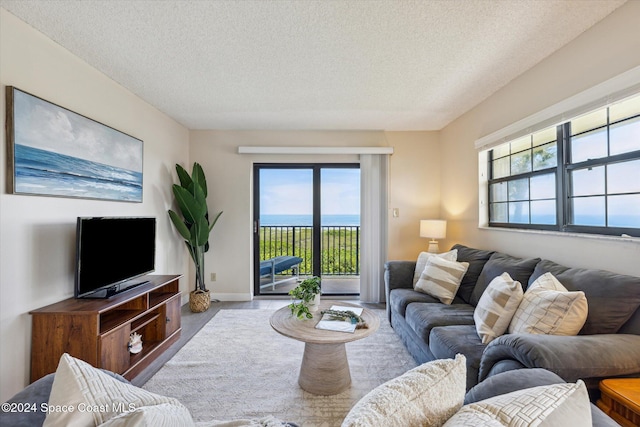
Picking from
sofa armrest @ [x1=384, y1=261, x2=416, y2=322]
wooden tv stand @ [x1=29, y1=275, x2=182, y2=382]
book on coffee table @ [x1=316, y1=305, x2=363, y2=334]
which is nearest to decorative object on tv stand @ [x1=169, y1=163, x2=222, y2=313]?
wooden tv stand @ [x1=29, y1=275, x2=182, y2=382]

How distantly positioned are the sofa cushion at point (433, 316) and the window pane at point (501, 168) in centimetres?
148

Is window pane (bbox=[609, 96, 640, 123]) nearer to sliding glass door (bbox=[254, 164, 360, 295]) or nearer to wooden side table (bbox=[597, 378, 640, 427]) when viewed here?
wooden side table (bbox=[597, 378, 640, 427])

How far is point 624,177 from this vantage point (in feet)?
5.55

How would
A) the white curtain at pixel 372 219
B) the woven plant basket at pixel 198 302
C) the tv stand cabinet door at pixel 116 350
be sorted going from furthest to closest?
the white curtain at pixel 372 219, the woven plant basket at pixel 198 302, the tv stand cabinet door at pixel 116 350

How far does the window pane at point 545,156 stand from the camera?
219 cm

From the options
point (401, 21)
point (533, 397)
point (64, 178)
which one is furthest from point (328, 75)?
point (533, 397)

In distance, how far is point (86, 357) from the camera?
1.72 m

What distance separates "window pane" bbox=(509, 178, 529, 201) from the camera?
2.51m

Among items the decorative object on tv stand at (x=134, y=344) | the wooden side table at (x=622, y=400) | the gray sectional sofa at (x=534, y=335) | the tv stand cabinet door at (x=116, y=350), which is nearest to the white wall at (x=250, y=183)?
the gray sectional sofa at (x=534, y=335)

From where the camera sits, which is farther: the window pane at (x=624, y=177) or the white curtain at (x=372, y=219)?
the white curtain at (x=372, y=219)

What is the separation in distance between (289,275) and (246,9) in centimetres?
380

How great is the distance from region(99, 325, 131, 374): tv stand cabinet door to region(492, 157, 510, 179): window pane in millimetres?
3747

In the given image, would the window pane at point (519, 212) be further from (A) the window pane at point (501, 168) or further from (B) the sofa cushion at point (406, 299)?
(B) the sofa cushion at point (406, 299)

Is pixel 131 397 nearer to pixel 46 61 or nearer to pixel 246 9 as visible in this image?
pixel 246 9
